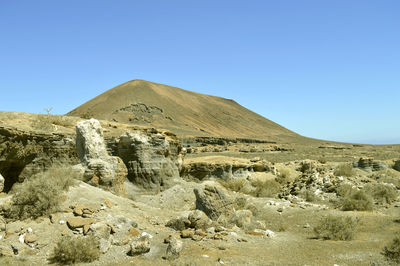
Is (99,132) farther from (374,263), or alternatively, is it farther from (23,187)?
(374,263)

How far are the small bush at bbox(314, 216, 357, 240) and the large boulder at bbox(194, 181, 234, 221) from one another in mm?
2194

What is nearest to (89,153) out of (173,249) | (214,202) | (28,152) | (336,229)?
(28,152)

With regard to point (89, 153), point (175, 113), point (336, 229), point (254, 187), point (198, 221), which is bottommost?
point (254, 187)

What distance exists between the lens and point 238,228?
7578mm

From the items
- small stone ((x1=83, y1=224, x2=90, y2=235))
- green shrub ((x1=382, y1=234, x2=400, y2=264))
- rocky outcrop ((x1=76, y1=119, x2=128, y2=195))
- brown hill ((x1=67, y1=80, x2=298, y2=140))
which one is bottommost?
green shrub ((x1=382, y1=234, x2=400, y2=264))

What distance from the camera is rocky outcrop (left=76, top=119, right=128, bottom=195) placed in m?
8.74

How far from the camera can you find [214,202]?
313 inches

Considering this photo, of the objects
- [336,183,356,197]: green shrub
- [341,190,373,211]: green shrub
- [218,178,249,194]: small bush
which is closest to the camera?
[341,190,373,211]: green shrub

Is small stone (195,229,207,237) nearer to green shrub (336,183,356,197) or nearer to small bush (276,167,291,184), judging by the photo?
green shrub (336,183,356,197)

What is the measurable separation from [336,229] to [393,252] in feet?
5.32

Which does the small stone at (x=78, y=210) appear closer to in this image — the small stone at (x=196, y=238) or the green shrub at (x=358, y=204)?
the small stone at (x=196, y=238)

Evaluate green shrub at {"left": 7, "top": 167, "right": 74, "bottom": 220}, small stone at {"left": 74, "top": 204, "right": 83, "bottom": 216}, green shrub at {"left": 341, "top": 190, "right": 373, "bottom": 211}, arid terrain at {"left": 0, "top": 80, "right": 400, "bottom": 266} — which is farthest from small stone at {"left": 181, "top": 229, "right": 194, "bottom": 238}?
green shrub at {"left": 341, "top": 190, "right": 373, "bottom": 211}

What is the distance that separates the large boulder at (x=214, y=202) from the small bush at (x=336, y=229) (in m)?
2.19

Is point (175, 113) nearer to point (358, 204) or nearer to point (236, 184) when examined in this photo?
point (236, 184)
